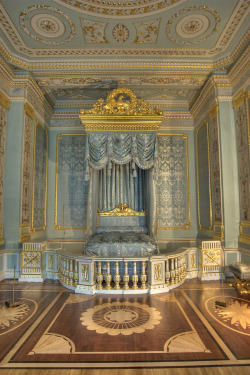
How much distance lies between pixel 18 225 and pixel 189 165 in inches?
179

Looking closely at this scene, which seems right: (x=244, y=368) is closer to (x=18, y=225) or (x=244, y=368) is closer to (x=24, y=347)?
(x=24, y=347)

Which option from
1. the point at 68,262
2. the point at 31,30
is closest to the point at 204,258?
Answer: the point at 68,262

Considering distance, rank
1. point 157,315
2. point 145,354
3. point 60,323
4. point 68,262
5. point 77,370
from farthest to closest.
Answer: point 68,262 < point 157,315 < point 60,323 < point 145,354 < point 77,370

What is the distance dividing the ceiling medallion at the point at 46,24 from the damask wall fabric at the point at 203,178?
355cm

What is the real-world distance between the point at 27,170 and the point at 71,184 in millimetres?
1611

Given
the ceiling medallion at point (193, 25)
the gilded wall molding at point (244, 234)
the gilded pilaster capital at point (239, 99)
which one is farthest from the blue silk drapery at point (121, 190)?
the ceiling medallion at point (193, 25)

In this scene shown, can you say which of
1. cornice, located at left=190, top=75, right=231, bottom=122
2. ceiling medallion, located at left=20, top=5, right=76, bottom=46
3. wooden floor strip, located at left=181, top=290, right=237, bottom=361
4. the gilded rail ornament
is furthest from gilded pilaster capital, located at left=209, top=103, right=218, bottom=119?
wooden floor strip, located at left=181, top=290, right=237, bottom=361

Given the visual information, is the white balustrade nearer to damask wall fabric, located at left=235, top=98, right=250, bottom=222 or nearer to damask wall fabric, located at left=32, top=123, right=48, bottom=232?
damask wall fabric, located at left=235, top=98, right=250, bottom=222

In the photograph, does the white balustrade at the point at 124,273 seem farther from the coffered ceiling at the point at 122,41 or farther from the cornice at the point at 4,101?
the coffered ceiling at the point at 122,41

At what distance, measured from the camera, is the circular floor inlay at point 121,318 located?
9.25 ft

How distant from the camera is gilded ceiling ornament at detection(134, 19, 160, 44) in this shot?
434 cm

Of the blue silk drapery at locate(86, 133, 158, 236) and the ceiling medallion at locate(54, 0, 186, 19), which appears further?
the blue silk drapery at locate(86, 133, 158, 236)

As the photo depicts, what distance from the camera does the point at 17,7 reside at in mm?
3984

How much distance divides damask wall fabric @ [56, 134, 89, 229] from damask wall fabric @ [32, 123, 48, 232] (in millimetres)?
408
